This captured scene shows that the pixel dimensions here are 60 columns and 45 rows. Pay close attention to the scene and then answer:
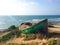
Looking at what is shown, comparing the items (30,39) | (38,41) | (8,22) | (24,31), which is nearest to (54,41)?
(38,41)

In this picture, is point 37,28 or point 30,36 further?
point 37,28

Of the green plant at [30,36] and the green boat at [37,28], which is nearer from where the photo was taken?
the green plant at [30,36]

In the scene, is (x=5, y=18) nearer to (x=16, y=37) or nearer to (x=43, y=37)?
(x=16, y=37)

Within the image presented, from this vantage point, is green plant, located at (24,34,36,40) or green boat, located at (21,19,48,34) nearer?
green plant, located at (24,34,36,40)

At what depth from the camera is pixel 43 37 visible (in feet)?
29.0

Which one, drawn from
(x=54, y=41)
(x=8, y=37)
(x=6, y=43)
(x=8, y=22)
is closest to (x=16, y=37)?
(x=8, y=37)

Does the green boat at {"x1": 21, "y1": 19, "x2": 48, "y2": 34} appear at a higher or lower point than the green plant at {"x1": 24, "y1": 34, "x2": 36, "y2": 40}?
higher

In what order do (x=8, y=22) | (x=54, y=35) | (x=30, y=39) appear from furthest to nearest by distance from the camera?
(x=8, y=22), (x=54, y=35), (x=30, y=39)

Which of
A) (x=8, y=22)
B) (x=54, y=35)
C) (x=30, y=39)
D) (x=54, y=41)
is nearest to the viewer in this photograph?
(x=54, y=41)

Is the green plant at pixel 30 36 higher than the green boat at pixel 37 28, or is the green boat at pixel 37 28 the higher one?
the green boat at pixel 37 28

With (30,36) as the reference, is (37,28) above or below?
above

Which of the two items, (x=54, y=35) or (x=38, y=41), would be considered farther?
(x=54, y=35)

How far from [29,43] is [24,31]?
1197 mm

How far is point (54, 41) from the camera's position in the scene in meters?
7.84
